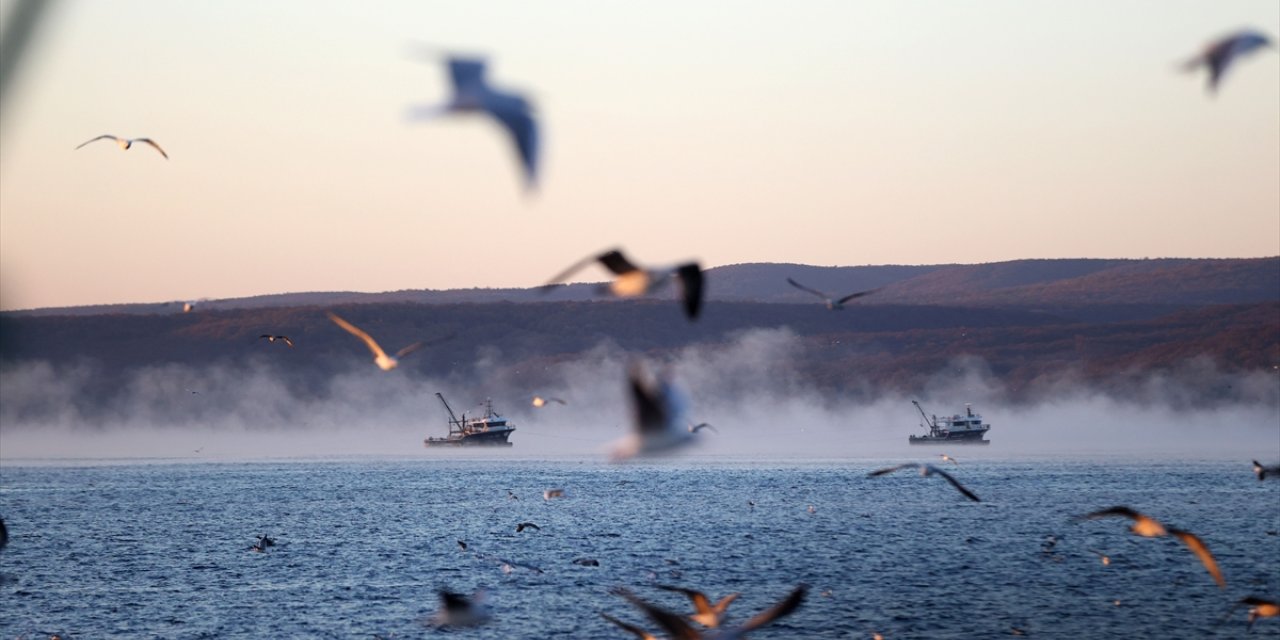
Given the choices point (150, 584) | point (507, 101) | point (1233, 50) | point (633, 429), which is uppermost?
point (1233, 50)

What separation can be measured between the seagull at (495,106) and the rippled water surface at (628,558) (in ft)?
21.3

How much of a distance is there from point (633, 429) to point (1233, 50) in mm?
4573

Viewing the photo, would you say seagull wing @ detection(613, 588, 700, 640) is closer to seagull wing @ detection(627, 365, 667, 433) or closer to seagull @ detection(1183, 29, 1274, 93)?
seagull wing @ detection(627, 365, 667, 433)

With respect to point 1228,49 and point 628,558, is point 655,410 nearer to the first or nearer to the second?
point 1228,49

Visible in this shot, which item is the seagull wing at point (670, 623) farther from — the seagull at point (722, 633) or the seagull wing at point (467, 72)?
the seagull wing at point (467, 72)

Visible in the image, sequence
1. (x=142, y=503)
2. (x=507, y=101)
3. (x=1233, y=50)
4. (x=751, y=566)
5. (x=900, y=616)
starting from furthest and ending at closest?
1. (x=142, y=503)
2. (x=751, y=566)
3. (x=900, y=616)
4. (x=1233, y=50)
5. (x=507, y=101)

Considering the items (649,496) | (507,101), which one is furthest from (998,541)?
(507,101)

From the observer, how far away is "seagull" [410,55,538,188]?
5320 mm

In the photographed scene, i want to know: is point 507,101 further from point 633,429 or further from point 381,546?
point 381,546

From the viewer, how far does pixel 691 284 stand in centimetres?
958

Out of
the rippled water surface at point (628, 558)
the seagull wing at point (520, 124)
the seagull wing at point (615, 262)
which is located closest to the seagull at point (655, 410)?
the seagull wing at point (615, 262)

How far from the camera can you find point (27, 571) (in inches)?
2613

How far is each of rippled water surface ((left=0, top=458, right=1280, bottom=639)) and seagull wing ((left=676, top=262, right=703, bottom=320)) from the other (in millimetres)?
5372

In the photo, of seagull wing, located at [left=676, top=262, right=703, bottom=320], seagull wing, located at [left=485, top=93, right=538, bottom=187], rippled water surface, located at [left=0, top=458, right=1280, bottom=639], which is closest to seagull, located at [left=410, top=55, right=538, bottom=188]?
seagull wing, located at [left=485, top=93, right=538, bottom=187]
